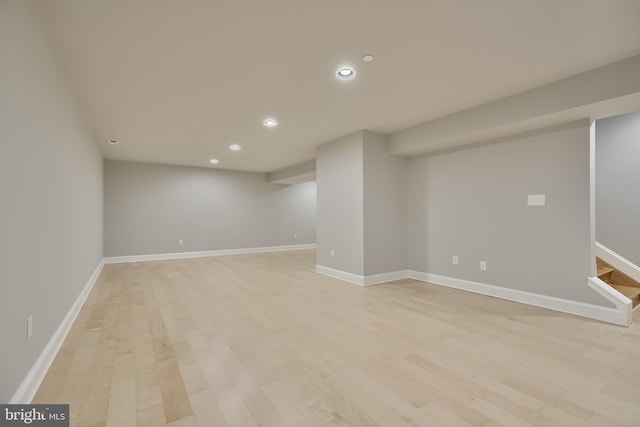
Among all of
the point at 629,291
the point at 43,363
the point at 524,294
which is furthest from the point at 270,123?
the point at 629,291

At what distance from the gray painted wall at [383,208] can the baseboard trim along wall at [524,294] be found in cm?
15

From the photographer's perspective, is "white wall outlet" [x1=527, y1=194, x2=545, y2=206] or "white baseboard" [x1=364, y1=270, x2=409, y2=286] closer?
"white wall outlet" [x1=527, y1=194, x2=545, y2=206]

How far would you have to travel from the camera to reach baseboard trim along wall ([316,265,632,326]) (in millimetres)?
2668

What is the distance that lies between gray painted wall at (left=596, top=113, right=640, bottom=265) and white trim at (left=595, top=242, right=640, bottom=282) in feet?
0.22

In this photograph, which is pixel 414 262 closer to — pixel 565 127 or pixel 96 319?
pixel 565 127

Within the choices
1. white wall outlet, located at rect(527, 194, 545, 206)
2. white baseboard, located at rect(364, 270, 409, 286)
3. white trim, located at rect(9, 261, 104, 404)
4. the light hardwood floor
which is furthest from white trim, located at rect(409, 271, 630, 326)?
white trim, located at rect(9, 261, 104, 404)

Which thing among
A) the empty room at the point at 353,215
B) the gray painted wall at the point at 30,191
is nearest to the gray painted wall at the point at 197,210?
the empty room at the point at 353,215

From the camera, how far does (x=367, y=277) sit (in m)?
4.25

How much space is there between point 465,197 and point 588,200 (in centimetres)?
131

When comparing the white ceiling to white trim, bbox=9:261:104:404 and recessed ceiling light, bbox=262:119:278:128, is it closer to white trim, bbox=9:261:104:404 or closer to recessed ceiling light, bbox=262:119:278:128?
recessed ceiling light, bbox=262:119:278:128

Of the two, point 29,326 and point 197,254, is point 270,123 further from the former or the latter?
point 197,254

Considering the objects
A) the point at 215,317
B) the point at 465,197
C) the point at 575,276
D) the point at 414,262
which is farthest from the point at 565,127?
the point at 215,317

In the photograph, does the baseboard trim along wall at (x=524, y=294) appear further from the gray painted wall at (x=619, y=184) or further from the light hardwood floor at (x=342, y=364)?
the gray painted wall at (x=619, y=184)

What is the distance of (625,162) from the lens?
3.61 m
